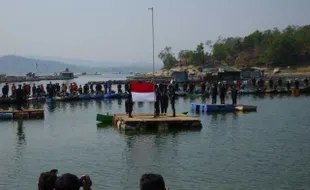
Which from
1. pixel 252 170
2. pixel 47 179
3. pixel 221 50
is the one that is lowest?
pixel 252 170

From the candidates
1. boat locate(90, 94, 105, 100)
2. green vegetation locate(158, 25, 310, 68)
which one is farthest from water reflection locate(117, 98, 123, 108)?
green vegetation locate(158, 25, 310, 68)

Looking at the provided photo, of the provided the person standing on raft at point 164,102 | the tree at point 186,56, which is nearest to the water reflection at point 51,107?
the person standing on raft at point 164,102

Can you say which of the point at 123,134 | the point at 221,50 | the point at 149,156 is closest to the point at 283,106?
the point at 123,134

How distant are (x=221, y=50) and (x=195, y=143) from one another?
123 metres

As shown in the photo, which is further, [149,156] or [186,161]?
[149,156]

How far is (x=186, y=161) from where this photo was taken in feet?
71.7

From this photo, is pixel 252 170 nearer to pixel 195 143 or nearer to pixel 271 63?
pixel 195 143

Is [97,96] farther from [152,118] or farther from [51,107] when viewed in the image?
[152,118]

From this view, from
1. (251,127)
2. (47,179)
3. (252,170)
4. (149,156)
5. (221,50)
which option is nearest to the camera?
(47,179)

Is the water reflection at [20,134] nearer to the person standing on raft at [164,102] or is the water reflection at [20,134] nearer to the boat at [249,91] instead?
the person standing on raft at [164,102]

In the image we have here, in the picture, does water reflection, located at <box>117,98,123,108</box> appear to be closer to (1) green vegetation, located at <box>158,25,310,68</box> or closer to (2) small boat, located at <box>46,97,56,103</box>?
(2) small boat, located at <box>46,97,56,103</box>

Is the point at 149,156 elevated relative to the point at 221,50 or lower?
lower

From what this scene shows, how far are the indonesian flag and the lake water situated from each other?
2.78 meters

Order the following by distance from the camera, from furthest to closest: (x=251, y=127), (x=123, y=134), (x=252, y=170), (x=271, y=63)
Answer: (x=271, y=63)
(x=251, y=127)
(x=123, y=134)
(x=252, y=170)
